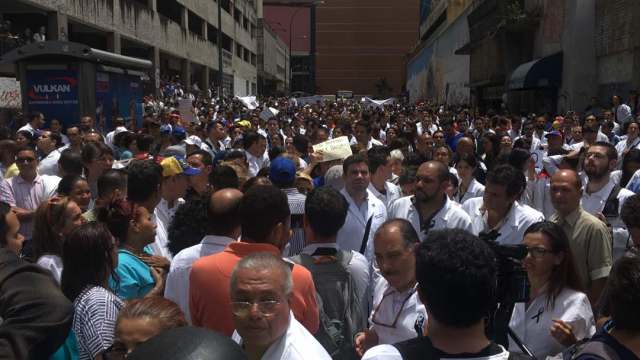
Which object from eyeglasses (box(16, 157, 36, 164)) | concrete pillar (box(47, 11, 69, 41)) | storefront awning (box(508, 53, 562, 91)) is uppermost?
concrete pillar (box(47, 11, 69, 41))

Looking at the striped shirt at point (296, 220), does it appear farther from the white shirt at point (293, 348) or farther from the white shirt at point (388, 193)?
the white shirt at point (293, 348)

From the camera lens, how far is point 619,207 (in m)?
6.04

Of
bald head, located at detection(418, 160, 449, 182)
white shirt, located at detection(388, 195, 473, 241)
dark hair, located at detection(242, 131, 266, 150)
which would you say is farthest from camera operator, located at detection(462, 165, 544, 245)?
dark hair, located at detection(242, 131, 266, 150)

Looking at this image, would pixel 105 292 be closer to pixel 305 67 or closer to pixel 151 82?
pixel 151 82

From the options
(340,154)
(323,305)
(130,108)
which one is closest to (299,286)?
(323,305)

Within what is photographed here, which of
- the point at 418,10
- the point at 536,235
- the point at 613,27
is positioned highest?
the point at 418,10

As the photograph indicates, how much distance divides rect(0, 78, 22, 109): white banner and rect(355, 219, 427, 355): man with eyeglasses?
52.9ft

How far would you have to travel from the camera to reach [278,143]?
533 inches

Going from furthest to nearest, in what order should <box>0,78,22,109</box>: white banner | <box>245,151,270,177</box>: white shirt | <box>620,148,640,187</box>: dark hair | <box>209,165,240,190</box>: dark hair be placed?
<box>0,78,22,109</box>: white banner, <box>245,151,270,177</box>: white shirt, <box>620,148,640,187</box>: dark hair, <box>209,165,240,190</box>: dark hair

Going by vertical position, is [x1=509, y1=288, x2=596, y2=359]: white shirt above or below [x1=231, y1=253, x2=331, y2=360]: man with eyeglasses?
below

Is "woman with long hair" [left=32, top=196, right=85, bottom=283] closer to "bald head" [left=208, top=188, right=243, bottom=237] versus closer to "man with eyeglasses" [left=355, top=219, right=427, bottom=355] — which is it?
"bald head" [left=208, top=188, right=243, bottom=237]

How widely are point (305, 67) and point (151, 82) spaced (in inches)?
3351

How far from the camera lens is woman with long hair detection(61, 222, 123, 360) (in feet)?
10.4

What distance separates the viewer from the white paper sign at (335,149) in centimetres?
786
